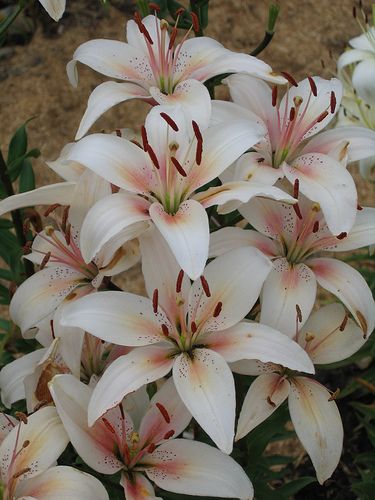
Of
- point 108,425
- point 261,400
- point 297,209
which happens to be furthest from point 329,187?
point 108,425

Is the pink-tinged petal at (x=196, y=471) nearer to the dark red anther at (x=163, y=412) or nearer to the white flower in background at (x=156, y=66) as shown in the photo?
the dark red anther at (x=163, y=412)

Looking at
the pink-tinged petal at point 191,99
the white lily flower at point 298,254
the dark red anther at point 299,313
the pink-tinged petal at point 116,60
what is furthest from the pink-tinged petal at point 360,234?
the pink-tinged petal at point 116,60

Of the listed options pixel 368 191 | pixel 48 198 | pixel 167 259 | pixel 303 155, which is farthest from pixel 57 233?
pixel 368 191

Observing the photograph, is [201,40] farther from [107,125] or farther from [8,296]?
[107,125]

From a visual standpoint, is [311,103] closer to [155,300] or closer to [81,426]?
[155,300]

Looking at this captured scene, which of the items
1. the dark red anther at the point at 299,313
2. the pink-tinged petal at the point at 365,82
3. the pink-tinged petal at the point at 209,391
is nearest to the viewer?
the pink-tinged petal at the point at 209,391

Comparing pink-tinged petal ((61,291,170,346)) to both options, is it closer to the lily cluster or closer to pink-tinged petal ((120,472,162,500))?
the lily cluster
